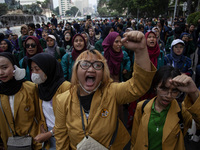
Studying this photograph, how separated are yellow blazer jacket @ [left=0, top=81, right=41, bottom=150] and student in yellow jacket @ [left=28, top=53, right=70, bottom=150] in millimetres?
108

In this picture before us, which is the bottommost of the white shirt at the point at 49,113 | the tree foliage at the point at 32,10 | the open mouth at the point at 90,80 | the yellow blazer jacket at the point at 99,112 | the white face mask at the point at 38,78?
the white shirt at the point at 49,113

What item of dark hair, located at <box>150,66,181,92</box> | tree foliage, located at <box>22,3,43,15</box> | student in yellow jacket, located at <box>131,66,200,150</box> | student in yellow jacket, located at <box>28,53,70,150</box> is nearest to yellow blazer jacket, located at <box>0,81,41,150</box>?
student in yellow jacket, located at <box>28,53,70,150</box>

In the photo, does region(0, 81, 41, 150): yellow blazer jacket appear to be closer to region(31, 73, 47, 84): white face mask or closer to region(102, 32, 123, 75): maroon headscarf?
region(31, 73, 47, 84): white face mask

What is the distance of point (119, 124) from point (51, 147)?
103 cm

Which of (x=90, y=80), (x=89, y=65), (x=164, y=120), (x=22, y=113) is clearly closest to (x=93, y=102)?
(x=90, y=80)

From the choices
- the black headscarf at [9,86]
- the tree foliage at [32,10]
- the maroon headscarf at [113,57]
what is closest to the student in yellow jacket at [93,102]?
the black headscarf at [9,86]

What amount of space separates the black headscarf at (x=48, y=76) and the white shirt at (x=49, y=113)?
0.28 ft

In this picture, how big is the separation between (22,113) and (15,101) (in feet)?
0.58

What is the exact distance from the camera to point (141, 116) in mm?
1874

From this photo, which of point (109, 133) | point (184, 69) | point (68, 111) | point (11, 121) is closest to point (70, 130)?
point (68, 111)

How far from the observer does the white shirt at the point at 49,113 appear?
6.81 ft

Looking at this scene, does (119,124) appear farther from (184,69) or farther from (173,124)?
(184,69)

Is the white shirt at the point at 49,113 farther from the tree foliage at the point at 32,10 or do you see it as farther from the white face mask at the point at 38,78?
the tree foliage at the point at 32,10

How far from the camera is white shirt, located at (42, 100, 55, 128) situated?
207cm
